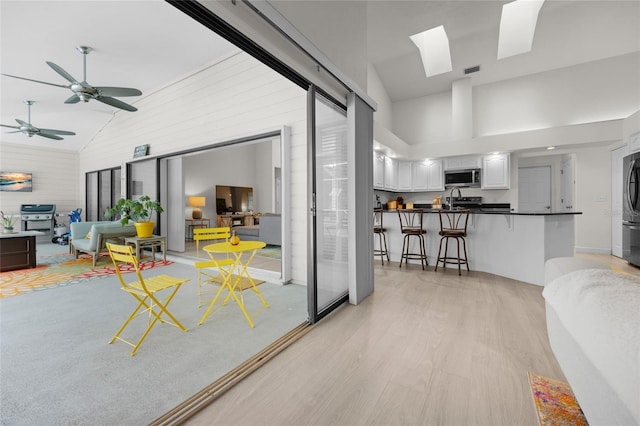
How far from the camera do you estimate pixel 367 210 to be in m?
3.28

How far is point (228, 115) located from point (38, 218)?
25.6 feet

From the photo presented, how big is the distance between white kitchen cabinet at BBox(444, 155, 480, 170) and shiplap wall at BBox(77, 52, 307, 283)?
4662mm

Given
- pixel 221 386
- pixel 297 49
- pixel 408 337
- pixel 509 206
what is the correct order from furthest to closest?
pixel 509 206
pixel 408 337
pixel 297 49
pixel 221 386

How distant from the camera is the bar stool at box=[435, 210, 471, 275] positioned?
168 inches

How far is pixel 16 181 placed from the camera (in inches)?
309

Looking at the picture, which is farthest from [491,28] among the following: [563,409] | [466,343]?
[563,409]

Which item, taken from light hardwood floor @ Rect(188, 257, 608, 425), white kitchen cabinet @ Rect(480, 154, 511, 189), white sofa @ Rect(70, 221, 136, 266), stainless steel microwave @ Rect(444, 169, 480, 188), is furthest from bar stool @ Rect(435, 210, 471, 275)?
white sofa @ Rect(70, 221, 136, 266)

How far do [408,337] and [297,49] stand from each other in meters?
2.52

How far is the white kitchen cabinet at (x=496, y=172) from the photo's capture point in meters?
6.26

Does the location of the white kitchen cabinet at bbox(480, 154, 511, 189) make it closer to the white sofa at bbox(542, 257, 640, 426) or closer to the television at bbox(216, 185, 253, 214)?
the white sofa at bbox(542, 257, 640, 426)

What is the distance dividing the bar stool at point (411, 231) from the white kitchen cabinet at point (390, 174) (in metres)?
1.63

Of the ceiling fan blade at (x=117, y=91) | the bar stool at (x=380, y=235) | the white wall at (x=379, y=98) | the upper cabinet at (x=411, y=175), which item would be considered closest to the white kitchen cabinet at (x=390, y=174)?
the upper cabinet at (x=411, y=175)

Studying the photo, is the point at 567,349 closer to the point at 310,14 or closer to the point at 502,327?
the point at 502,327

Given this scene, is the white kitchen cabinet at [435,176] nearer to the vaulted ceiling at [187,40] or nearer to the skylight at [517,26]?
the vaulted ceiling at [187,40]
